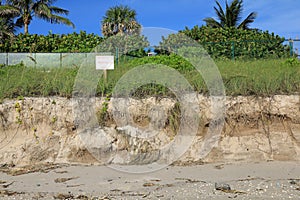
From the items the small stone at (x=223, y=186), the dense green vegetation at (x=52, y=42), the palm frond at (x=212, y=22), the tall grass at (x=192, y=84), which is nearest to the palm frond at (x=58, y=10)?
the dense green vegetation at (x=52, y=42)

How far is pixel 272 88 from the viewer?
273 inches

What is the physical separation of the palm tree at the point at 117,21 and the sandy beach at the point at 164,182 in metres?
18.5

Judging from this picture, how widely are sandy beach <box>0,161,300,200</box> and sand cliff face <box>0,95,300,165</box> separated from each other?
1.16 ft

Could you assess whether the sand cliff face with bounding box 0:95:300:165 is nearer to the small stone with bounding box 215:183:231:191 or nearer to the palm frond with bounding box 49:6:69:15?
the small stone with bounding box 215:183:231:191

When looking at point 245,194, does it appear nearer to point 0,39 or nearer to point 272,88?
point 272,88

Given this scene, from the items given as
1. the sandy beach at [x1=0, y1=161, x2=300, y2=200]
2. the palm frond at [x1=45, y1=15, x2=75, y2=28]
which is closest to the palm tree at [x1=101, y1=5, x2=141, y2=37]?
the palm frond at [x1=45, y1=15, x2=75, y2=28]

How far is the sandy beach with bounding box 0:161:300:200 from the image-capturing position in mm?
4809

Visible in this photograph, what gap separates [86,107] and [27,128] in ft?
4.51

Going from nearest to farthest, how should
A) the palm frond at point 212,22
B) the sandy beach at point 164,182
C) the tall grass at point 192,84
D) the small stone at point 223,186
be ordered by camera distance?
the sandy beach at point 164,182
the small stone at point 223,186
the tall grass at point 192,84
the palm frond at point 212,22

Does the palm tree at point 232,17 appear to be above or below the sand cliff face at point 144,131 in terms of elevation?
above

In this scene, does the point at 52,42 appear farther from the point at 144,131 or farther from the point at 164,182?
the point at 164,182

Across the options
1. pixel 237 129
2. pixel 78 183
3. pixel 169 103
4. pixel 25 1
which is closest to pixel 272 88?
pixel 237 129

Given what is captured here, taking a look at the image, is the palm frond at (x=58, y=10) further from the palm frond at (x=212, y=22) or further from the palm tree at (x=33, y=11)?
the palm frond at (x=212, y=22)

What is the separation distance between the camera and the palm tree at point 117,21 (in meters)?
23.6
